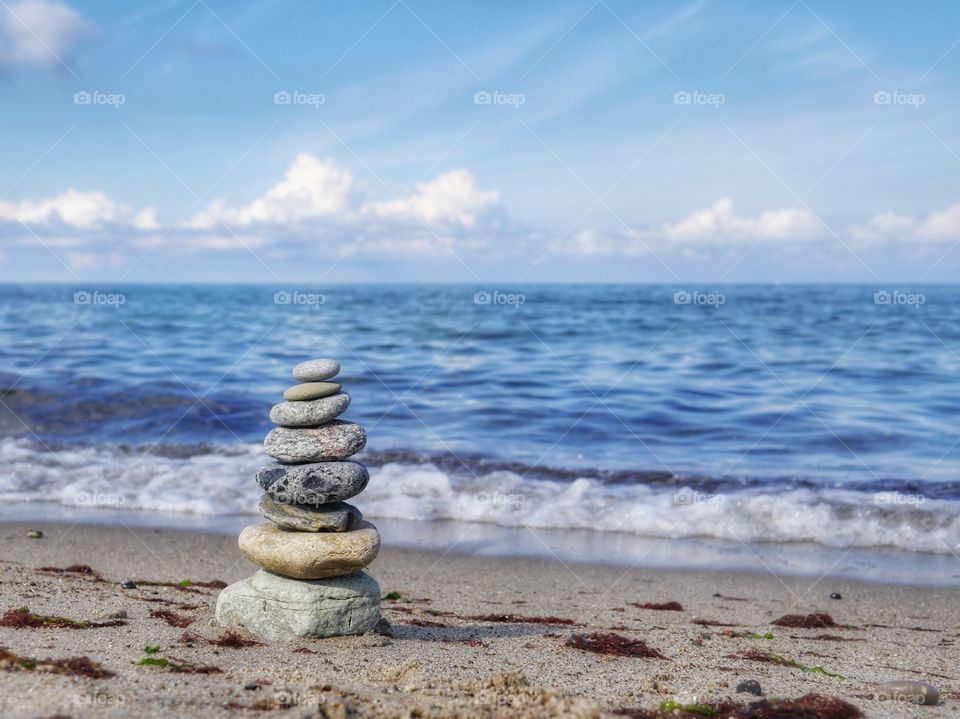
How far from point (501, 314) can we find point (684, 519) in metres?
31.6

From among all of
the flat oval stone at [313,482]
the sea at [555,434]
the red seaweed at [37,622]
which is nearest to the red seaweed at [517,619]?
the flat oval stone at [313,482]

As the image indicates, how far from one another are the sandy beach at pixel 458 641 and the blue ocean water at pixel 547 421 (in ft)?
8.18

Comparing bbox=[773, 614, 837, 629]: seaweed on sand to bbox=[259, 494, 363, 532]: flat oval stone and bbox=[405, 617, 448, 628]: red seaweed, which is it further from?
bbox=[259, 494, 363, 532]: flat oval stone

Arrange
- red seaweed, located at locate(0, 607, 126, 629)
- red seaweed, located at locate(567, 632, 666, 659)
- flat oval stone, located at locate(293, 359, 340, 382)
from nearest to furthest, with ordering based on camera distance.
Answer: red seaweed, located at locate(0, 607, 126, 629), red seaweed, located at locate(567, 632, 666, 659), flat oval stone, located at locate(293, 359, 340, 382)

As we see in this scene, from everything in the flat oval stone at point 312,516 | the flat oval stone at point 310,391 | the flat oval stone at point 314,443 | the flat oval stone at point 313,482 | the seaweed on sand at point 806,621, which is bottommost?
the seaweed on sand at point 806,621

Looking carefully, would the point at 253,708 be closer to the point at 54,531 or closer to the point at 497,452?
the point at 54,531

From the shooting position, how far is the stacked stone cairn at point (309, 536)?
7.31 metres

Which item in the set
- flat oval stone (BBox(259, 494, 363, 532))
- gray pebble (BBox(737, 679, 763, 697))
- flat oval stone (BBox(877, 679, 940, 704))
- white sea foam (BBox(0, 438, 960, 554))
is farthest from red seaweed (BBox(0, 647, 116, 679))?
white sea foam (BBox(0, 438, 960, 554))

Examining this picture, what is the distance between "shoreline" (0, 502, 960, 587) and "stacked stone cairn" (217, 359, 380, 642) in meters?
4.69

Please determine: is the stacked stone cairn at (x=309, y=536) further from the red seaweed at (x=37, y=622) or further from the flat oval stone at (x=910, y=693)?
the flat oval stone at (x=910, y=693)

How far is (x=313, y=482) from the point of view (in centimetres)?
759

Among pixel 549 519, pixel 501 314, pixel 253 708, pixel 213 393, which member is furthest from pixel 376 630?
pixel 501 314

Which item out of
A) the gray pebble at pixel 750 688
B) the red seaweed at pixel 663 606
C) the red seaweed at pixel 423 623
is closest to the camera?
the gray pebble at pixel 750 688

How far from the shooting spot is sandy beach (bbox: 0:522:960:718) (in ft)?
17.9
